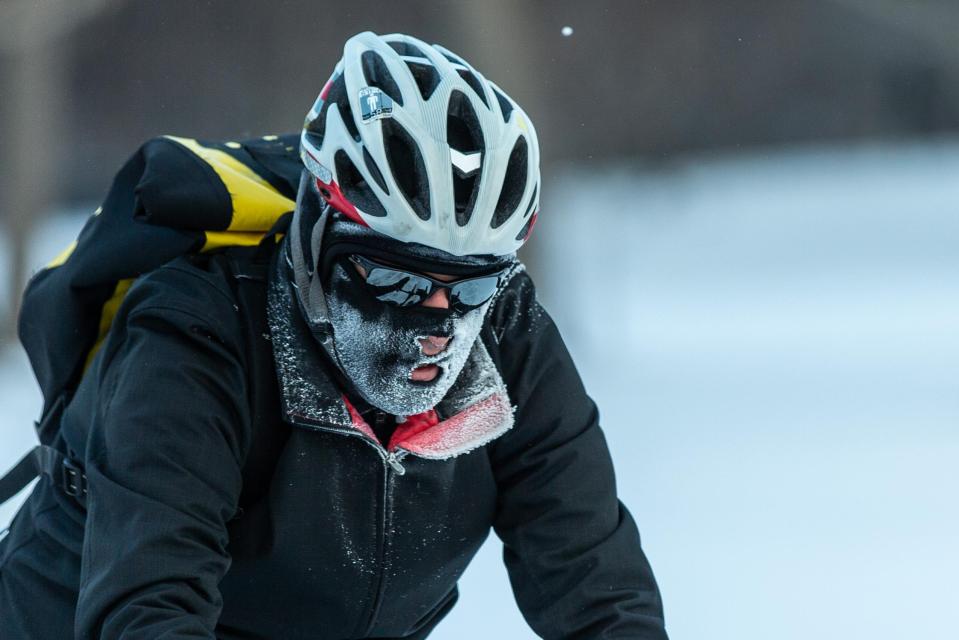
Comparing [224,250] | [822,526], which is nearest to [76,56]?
[822,526]

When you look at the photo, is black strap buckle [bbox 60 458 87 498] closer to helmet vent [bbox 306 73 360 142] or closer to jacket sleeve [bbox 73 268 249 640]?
jacket sleeve [bbox 73 268 249 640]

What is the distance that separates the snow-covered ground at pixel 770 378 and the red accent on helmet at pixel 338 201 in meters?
1.63

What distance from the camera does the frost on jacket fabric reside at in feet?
4.58

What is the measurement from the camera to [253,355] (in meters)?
1.55

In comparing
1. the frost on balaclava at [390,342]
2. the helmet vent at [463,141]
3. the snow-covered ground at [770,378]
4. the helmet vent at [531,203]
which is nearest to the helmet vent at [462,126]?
the helmet vent at [463,141]

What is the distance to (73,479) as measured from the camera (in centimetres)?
163

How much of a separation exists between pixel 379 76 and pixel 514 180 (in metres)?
0.23

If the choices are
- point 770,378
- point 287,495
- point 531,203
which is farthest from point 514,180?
point 770,378

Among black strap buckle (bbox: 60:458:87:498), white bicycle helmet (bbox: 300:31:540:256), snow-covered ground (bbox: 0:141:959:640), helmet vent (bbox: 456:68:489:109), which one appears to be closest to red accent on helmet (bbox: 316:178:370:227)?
white bicycle helmet (bbox: 300:31:540:256)

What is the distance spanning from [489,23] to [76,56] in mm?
3508

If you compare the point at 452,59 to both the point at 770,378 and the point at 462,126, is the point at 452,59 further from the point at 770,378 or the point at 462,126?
the point at 770,378

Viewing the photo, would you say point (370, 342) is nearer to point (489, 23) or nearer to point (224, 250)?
point (224, 250)

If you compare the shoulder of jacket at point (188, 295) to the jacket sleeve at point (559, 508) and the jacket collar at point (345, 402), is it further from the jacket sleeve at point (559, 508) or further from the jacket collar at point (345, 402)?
the jacket sleeve at point (559, 508)

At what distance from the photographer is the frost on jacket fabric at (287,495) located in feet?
4.58
